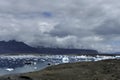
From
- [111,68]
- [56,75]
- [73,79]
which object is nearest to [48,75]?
[56,75]

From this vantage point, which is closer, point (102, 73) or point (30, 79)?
point (30, 79)

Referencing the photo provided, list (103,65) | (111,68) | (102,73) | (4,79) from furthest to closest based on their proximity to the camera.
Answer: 1. (103,65)
2. (111,68)
3. (102,73)
4. (4,79)

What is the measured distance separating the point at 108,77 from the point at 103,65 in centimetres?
980

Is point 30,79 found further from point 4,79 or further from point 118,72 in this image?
point 118,72

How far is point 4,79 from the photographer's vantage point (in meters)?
38.3

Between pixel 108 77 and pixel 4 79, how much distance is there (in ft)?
41.0

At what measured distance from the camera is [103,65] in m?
47.2

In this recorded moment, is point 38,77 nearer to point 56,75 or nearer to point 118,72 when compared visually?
point 56,75

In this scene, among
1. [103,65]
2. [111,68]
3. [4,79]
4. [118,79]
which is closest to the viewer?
[118,79]

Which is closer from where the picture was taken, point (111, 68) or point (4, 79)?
point (4, 79)

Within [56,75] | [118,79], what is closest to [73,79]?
[56,75]

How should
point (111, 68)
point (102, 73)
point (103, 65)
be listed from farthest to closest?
point (103, 65) < point (111, 68) < point (102, 73)

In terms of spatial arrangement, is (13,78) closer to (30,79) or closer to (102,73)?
(30,79)

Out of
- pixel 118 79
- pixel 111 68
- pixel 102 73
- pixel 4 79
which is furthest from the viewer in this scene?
pixel 111 68
